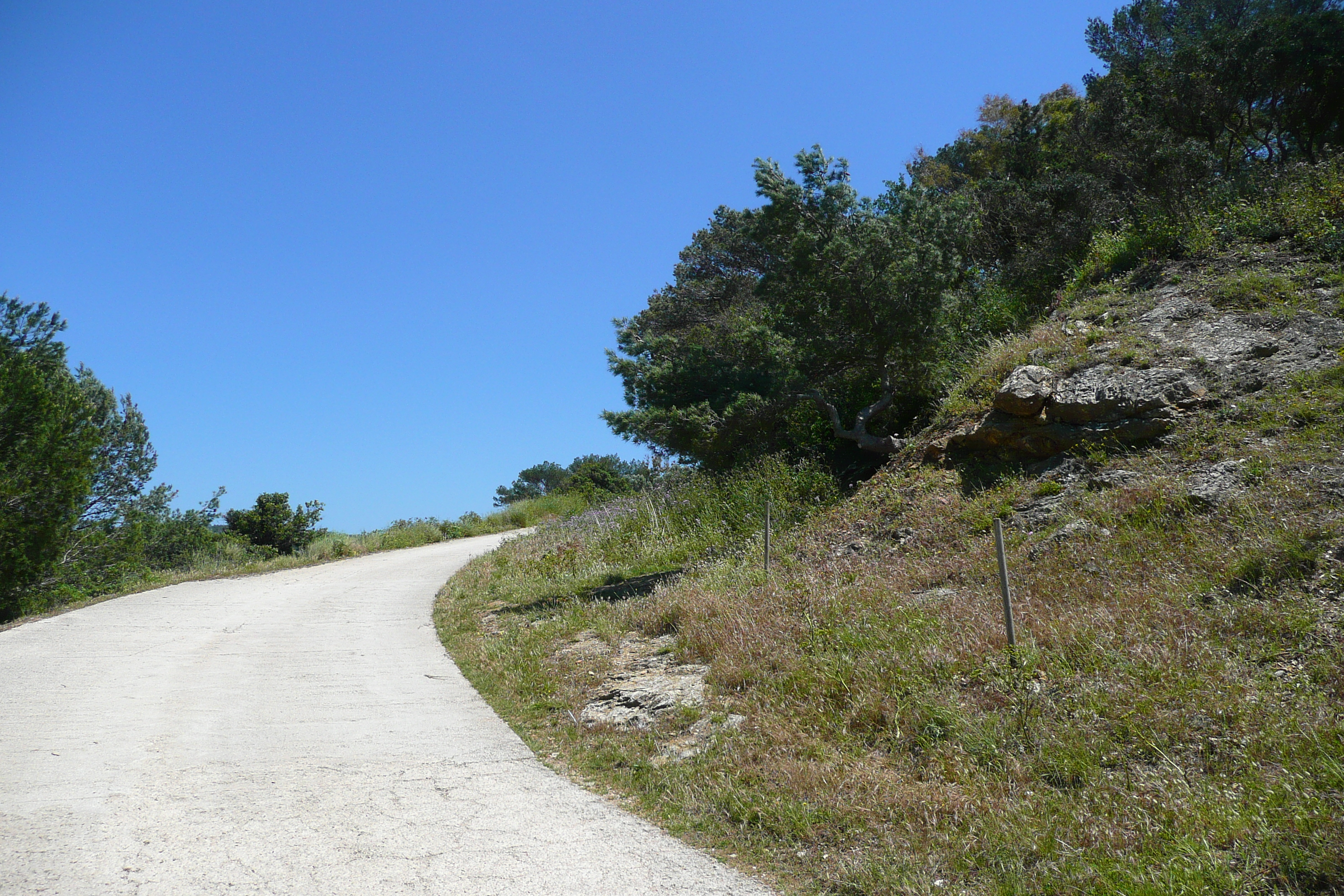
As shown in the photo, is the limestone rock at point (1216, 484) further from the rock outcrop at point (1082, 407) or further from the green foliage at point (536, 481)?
the green foliage at point (536, 481)

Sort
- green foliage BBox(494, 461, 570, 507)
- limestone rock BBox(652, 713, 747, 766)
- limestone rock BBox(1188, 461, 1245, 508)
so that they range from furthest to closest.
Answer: green foliage BBox(494, 461, 570, 507)
limestone rock BBox(1188, 461, 1245, 508)
limestone rock BBox(652, 713, 747, 766)

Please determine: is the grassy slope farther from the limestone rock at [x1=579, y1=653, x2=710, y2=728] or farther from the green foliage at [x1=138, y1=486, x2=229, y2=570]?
the green foliage at [x1=138, y1=486, x2=229, y2=570]

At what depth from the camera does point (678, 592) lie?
9.40 m

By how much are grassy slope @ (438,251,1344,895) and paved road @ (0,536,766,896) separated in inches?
20.9

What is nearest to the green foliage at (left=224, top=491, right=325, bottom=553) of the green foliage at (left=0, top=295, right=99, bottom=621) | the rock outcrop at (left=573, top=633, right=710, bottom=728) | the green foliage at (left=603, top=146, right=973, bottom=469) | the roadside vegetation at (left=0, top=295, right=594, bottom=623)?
the roadside vegetation at (left=0, top=295, right=594, bottom=623)

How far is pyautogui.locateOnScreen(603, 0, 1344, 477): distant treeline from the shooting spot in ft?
41.4

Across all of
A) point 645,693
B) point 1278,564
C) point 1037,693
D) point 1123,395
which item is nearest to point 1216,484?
point 1278,564

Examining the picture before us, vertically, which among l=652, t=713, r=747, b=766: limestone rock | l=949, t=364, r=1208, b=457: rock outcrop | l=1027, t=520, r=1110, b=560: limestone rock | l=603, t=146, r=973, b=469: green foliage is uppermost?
l=603, t=146, r=973, b=469: green foliage

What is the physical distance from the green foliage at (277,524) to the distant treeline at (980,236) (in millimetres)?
15389

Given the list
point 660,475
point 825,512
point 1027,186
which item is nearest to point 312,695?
point 825,512

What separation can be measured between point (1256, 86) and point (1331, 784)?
58.8 ft

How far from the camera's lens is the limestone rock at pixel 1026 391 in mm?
9859

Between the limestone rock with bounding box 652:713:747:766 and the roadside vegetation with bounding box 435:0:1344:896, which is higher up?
the roadside vegetation with bounding box 435:0:1344:896

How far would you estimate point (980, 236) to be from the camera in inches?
739
